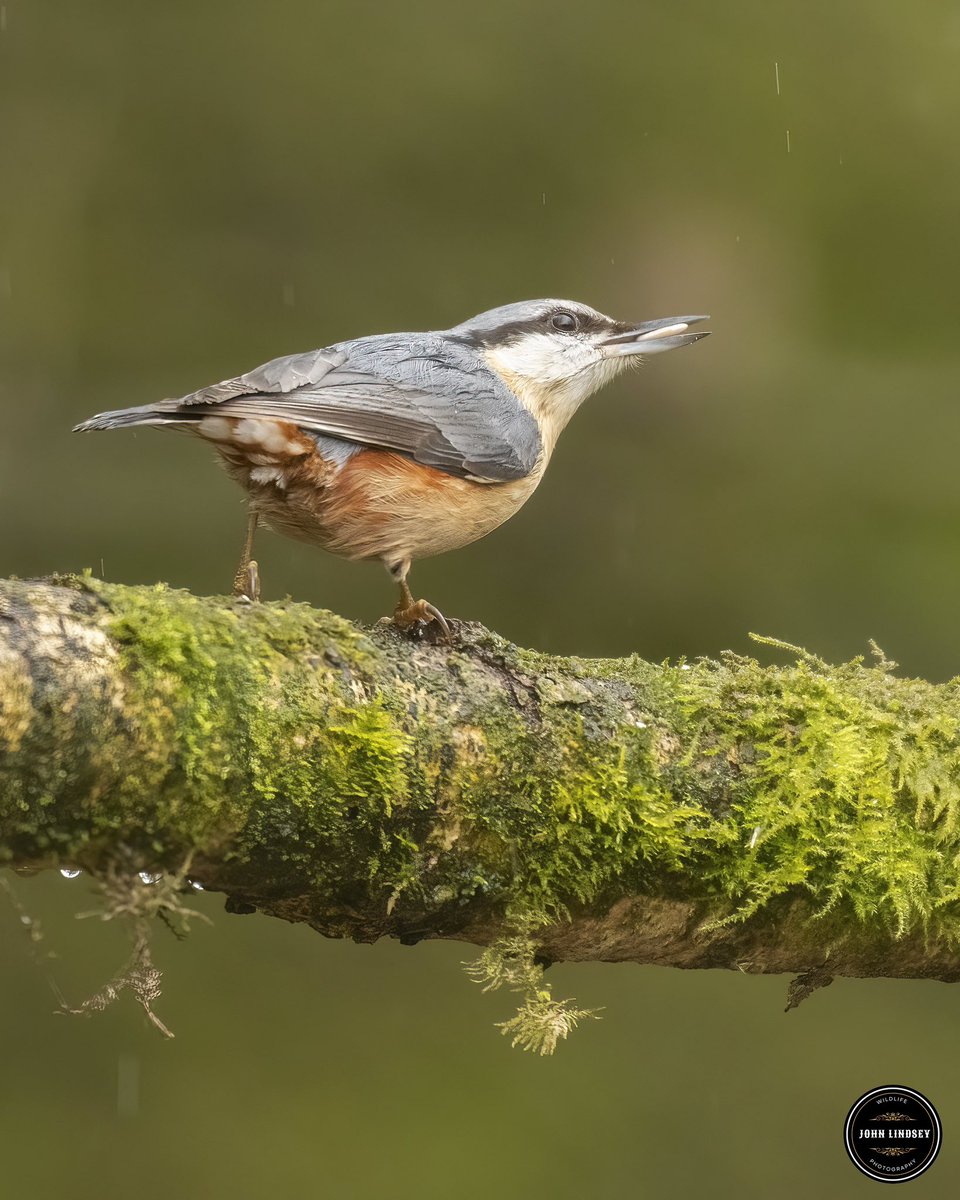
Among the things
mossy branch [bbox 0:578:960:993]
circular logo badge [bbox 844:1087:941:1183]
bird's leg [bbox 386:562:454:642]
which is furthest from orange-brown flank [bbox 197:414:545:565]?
circular logo badge [bbox 844:1087:941:1183]

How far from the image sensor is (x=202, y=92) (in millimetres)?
5234

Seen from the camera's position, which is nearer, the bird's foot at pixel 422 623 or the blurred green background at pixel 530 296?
the bird's foot at pixel 422 623

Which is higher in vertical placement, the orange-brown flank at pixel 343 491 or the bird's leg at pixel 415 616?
the orange-brown flank at pixel 343 491

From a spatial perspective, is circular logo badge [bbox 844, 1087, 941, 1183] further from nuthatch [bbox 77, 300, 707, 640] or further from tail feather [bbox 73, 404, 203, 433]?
tail feather [bbox 73, 404, 203, 433]

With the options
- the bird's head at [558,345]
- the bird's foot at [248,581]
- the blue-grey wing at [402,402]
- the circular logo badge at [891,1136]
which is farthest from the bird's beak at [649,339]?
the circular logo badge at [891,1136]

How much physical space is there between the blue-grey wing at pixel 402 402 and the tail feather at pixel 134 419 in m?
0.03

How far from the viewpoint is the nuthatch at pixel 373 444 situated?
275 cm

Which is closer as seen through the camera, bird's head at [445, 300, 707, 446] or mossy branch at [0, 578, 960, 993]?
mossy branch at [0, 578, 960, 993]

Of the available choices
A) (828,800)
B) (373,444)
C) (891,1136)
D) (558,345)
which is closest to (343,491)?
(373,444)

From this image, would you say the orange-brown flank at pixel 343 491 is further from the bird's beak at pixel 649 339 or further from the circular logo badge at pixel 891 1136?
the circular logo badge at pixel 891 1136

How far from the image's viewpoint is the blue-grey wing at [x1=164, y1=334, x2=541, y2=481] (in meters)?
2.77

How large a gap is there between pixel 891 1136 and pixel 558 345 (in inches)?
86.2

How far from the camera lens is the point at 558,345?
138 inches

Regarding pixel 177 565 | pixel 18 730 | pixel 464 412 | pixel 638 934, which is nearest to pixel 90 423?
pixel 464 412
